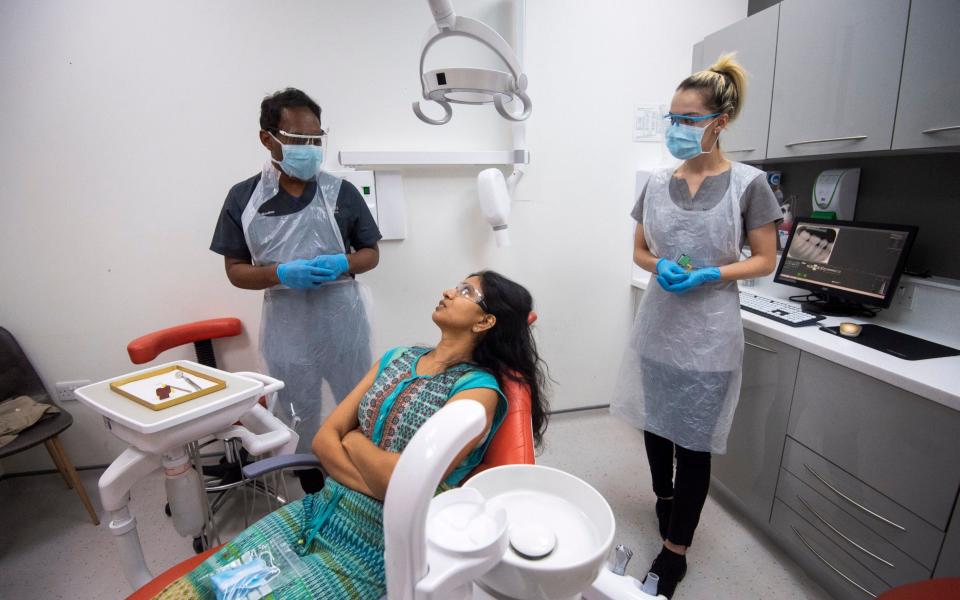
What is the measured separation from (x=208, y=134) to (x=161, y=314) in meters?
0.86

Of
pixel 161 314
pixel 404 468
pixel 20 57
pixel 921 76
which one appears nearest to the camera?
pixel 404 468

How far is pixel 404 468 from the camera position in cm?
40

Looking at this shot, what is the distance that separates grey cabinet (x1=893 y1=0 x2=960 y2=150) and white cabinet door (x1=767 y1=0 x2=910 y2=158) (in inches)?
1.2

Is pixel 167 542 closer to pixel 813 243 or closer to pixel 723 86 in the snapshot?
pixel 723 86

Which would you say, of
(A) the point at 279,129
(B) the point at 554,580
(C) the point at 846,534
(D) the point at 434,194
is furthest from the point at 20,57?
(C) the point at 846,534

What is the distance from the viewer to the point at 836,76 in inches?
62.3

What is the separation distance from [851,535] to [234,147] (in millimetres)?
2699

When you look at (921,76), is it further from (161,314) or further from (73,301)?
(73,301)

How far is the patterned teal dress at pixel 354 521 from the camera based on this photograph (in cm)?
91

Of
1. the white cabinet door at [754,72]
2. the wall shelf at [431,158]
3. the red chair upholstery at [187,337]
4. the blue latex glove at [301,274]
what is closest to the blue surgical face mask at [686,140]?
the white cabinet door at [754,72]

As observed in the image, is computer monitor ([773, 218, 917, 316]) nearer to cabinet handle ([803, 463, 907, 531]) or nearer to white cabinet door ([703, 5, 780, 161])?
white cabinet door ([703, 5, 780, 161])

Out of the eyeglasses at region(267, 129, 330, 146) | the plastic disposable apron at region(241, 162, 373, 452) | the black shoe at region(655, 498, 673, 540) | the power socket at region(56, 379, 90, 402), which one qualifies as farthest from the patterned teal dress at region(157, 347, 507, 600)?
the power socket at region(56, 379, 90, 402)

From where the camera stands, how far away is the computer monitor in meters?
1.59

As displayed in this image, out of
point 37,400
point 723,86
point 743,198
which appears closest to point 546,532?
point 743,198
